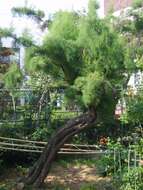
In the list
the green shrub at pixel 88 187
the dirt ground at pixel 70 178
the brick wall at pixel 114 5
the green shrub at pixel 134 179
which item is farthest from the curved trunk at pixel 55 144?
the brick wall at pixel 114 5

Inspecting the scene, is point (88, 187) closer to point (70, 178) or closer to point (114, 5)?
point (70, 178)

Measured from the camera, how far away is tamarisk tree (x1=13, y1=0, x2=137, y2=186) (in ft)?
30.0

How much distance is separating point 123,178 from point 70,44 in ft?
7.85

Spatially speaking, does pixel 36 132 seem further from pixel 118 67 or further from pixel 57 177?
pixel 118 67

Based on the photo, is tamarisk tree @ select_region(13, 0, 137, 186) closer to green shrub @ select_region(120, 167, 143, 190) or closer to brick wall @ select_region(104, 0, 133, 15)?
brick wall @ select_region(104, 0, 133, 15)

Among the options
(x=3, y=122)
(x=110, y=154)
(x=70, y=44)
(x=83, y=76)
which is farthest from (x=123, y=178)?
(x=3, y=122)

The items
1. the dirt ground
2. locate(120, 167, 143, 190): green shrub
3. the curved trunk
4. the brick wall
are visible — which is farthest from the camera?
the brick wall

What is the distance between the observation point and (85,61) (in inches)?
366

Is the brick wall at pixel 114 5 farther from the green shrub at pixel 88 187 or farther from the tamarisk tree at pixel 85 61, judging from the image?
the green shrub at pixel 88 187

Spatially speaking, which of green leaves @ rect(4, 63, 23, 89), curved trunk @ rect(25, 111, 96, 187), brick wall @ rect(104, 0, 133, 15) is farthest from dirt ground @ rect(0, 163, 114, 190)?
brick wall @ rect(104, 0, 133, 15)

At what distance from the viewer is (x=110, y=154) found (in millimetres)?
10352

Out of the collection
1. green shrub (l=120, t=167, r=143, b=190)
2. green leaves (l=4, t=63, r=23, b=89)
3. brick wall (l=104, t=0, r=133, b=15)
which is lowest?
green shrub (l=120, t=167, r=143, b=190)

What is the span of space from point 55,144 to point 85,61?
5.16 ft

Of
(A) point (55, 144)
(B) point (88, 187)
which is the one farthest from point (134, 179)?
(A) point (55, 144)
